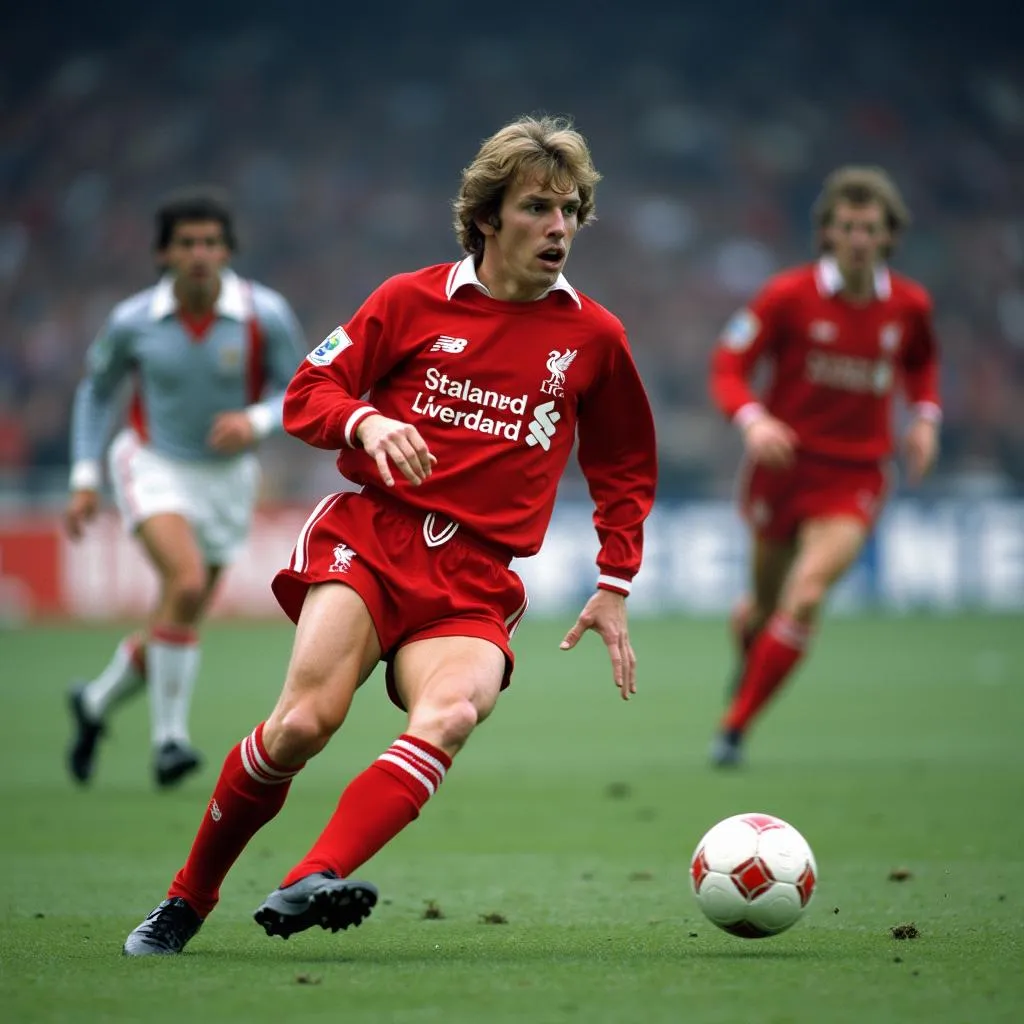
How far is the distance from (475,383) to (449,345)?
0.40 feet

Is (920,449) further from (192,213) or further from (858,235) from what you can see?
(192,213)

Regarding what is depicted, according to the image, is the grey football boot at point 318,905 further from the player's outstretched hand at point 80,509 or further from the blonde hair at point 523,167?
the player's outstretched hand at point 80,509

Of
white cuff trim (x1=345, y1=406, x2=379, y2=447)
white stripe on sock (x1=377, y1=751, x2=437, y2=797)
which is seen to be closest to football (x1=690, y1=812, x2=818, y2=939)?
white stripe on sock (x1=377, y1=751, x2=437, y2=797)

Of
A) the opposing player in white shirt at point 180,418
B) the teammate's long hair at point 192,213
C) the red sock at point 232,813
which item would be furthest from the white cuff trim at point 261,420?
the red sock at point 232,813

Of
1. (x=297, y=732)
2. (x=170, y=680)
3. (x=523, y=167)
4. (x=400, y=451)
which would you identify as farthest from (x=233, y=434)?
(x=400, y=451)

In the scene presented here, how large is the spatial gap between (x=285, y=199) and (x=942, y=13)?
1094 centimetres

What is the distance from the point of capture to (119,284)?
25.1 meters

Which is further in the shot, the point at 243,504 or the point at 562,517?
the point at 562,517

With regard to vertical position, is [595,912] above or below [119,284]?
below

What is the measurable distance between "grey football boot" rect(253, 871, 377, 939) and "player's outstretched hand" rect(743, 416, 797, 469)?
5.16m

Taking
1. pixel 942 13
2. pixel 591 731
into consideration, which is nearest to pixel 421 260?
pixel 942 13

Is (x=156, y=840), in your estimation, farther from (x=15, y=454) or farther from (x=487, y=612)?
(x=15, y=454)

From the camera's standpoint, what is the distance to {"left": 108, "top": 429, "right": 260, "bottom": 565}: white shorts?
29.2 feet

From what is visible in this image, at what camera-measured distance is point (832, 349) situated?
9672 millimetres
